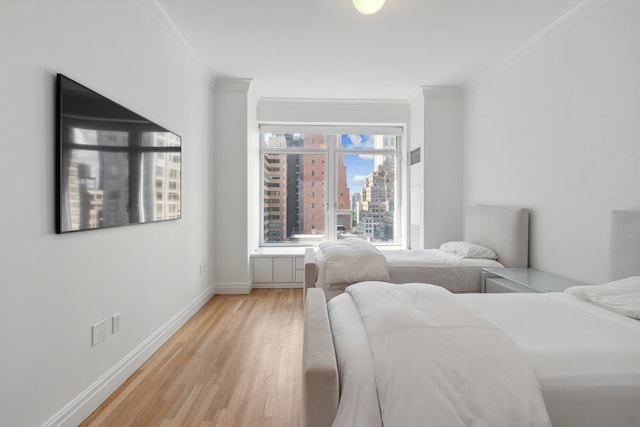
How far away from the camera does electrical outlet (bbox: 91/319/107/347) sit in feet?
6.02

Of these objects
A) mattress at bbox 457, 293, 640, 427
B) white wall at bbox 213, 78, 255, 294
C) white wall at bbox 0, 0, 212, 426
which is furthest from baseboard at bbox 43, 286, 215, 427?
mattress at bbox 457, 293, 640, 427

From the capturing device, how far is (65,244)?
1.62 metres

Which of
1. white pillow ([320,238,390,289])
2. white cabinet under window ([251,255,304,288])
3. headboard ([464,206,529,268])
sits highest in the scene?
headboard ([464,206,529,268])

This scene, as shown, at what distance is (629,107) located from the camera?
2178 millimetres

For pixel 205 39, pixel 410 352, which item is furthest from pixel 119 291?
pixel 205 39

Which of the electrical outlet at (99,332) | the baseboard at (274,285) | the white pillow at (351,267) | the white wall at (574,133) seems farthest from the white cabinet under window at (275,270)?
the white wall at (574,133)

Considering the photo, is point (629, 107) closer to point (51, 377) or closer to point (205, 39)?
point (205, 39)

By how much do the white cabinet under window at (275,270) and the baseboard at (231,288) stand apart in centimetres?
26

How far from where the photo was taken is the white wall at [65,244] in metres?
1.33

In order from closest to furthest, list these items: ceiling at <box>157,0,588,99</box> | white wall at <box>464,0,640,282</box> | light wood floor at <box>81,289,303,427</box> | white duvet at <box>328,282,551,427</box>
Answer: white duvet at <box>328,282,551,427</box> < light wood floor at <box>81,289,303,427</box> < white wall at <box>464,0,640,282</box> < ceiling at <box>157,0,588,99</box>

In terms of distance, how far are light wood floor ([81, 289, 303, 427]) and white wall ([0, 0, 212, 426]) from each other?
153mm

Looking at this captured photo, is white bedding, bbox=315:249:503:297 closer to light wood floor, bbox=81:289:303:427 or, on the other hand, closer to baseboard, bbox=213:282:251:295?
light wood floor, bbox=81:289:303:427

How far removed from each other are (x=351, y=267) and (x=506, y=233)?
1638 millimetres

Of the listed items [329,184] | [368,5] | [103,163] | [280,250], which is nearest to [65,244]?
[103,163]
